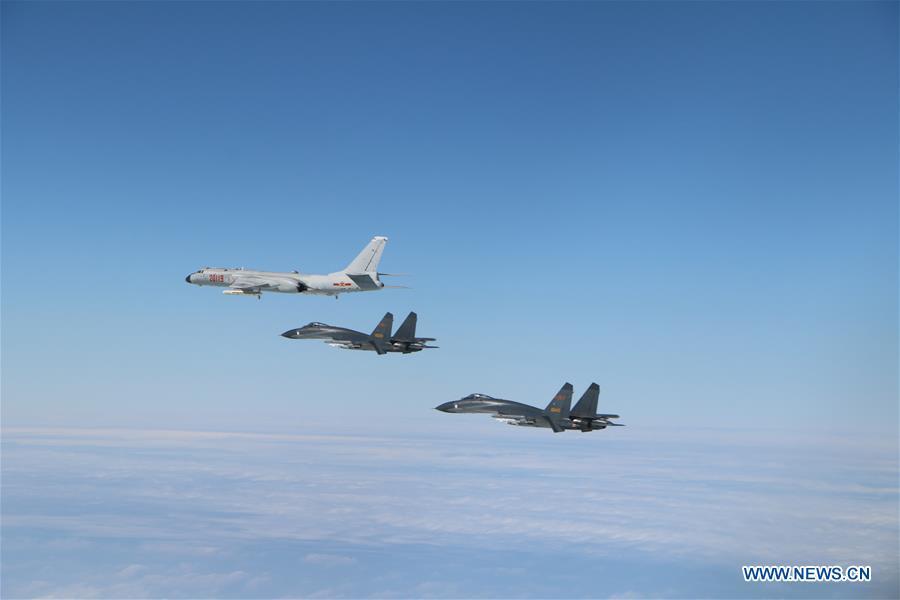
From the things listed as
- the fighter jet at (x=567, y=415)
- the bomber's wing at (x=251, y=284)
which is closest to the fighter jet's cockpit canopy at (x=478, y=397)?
the fighter jet at (x=567, y=415)

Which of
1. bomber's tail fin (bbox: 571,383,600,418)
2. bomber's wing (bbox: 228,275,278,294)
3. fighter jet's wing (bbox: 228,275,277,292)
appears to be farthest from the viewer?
fighter jet's wing (bbox: 228,275,277,292)

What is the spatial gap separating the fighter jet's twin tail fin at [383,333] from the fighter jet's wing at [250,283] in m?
12.0

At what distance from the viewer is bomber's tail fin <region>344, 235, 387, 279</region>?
81.6m

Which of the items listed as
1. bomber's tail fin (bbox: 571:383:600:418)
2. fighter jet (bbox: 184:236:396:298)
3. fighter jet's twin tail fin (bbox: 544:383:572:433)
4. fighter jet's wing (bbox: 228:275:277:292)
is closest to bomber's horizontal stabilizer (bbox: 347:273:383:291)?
fighter jet (bbox: 184:236:396:298)

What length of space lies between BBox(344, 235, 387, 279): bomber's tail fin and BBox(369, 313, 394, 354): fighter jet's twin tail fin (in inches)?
211

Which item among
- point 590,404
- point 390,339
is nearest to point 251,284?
point 390,339

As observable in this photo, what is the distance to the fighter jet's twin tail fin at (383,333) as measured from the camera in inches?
3150

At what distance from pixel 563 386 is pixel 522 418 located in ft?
16.7

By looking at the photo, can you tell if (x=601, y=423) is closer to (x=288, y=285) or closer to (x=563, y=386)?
(x=563, y=386)

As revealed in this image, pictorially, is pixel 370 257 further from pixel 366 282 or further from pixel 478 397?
pixel 478 397

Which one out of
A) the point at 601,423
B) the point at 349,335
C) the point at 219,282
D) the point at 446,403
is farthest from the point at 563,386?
the point at 219,282

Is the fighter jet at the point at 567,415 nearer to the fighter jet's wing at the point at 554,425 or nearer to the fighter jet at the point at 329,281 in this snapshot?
the fighter jet's wing at the point at 554,425

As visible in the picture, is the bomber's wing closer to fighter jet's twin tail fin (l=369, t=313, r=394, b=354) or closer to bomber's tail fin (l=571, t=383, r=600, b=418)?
fighter jet's twin tail fin (l=369, t=313, r=394, b=354)

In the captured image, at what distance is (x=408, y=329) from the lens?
80.0 meters
